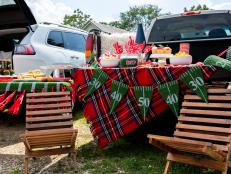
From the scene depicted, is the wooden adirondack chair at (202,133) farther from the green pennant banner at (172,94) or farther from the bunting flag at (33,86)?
the bunting flag at (33,86)

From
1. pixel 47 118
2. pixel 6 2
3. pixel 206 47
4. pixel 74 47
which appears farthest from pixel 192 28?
pixel 74 47

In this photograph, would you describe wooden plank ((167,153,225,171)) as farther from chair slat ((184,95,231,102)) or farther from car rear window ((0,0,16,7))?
car rear window ((0,0,16,7))

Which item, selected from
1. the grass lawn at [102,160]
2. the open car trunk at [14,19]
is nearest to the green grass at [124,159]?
the grass lawn at [102,160]

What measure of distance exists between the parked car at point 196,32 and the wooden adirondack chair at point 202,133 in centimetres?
143

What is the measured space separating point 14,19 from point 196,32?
142 inches

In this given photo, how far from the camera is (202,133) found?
11.4 feet

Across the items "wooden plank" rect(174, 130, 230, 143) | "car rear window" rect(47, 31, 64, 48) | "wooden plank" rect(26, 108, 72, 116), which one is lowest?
"wooden plank" rect(26, 108, 72, 116)

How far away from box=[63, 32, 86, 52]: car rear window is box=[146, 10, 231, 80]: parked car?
273 centimetres

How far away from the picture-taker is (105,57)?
4.34 meters

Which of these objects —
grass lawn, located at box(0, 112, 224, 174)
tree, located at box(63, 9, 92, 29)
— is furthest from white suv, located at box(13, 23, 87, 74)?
tree, located at box(63, 9, 92, 29)

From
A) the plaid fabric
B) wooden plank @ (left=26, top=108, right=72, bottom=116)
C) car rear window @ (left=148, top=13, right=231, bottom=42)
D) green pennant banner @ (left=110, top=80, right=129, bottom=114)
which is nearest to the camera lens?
the plaid fabric

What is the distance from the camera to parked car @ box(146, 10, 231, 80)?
4.98 m

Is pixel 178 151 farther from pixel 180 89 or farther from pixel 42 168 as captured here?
pixel 42 168

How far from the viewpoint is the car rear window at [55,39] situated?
7304 millimetres
